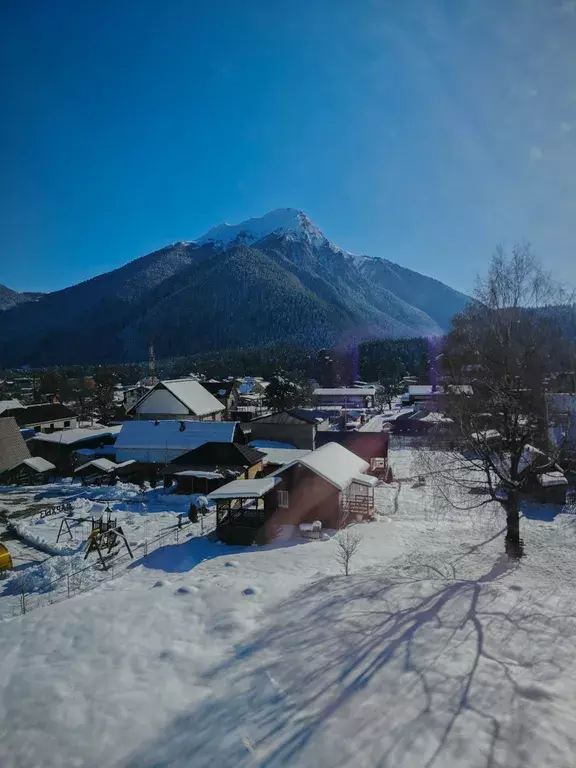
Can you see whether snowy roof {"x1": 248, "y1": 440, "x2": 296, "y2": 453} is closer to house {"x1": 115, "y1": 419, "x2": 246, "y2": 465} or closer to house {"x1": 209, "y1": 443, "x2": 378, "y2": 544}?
house {"x1": 115, "y1": 419, "x2": 246, "y2": 465}

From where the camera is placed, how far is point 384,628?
28.7ft

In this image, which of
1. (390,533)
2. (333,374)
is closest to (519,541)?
(390,533)

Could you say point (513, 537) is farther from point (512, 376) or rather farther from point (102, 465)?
point (102, 465)

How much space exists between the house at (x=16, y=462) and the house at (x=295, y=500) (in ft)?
75.2

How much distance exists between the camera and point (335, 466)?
22.6 metres

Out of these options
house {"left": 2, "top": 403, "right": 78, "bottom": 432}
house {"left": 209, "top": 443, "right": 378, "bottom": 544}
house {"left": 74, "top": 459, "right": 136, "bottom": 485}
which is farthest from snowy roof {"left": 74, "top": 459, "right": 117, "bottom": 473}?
house {"left": 2, "top": 403, "right": 78, "bottom": 432}

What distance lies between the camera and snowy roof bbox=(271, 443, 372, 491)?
21.0 meters

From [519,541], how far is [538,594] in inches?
183

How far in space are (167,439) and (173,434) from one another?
2.13ft

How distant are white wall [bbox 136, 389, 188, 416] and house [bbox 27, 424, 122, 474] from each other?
5.60 metres

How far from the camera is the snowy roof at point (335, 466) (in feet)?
68.8

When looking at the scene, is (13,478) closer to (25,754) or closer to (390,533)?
(390,533)

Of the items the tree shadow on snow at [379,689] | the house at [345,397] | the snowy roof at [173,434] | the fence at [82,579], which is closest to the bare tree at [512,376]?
the tree shadow on snow at [379,689]

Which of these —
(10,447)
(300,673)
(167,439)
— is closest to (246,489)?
(300,673)
